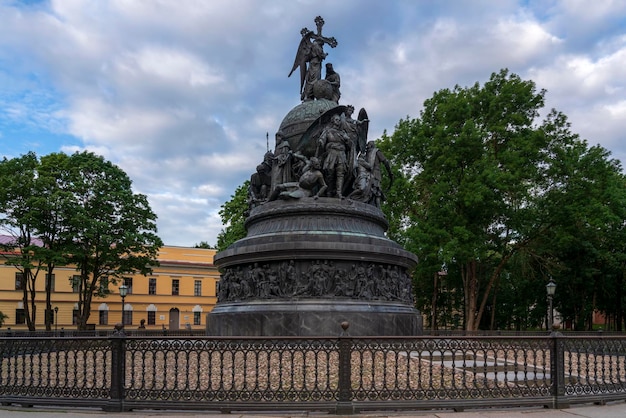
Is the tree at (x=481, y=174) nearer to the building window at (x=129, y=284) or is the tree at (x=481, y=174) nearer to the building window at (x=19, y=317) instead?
the building window at (x=129, y=284)

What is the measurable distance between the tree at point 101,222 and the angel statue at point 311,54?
16685 mm

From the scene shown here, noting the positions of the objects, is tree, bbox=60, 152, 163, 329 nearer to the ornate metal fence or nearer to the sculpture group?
the sculpture group

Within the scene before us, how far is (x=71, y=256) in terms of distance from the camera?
35.5 m

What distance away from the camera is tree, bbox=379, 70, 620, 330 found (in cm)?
3212

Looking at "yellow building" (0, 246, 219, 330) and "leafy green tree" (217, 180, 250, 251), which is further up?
"leafy green tree" (217, 180, 250, 251)

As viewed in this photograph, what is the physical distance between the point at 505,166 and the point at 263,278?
20.1m

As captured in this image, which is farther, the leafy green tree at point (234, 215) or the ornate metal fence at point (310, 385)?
the leafy green tree at point (234, 215)

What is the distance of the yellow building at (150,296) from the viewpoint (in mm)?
54250

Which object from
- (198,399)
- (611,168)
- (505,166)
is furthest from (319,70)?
(611,168)

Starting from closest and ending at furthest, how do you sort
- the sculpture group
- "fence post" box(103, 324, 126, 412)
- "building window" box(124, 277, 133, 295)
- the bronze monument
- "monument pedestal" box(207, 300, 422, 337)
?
"fence post" box(103, 324, 126, 412)
"monument pedestal" box(207, 300, 422, 337)
the bronze monument
the sculpture group
"building window" box(124, 277, 133, 295)

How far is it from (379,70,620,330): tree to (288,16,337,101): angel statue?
1134 cm

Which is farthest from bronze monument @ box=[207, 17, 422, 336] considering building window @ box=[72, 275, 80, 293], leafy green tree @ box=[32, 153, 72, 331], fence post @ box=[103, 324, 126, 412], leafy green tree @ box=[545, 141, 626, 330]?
building window @ box=[72, 275, 80, 293]

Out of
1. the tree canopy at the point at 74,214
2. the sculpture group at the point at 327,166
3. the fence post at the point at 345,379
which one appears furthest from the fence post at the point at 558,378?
the tree canopy at the point at 74,214

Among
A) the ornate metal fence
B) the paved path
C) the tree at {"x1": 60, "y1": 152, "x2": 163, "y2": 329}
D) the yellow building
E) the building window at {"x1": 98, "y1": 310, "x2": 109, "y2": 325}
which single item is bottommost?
the building window at {"x1": 98, "y1": 310, "x2": 109, "y2": 325}
